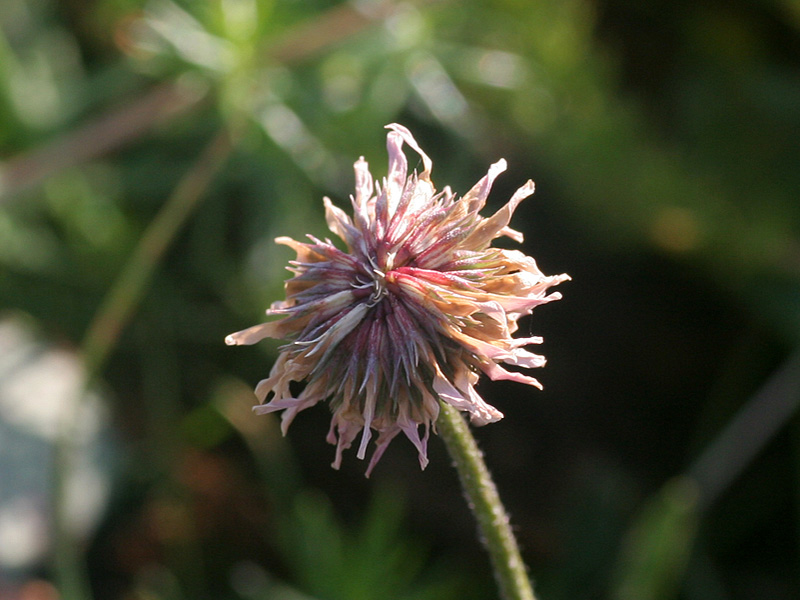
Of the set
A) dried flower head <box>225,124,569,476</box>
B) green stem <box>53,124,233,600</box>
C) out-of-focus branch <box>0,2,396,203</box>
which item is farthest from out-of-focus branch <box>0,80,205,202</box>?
dried flower head <box>225,124,569,476</box>

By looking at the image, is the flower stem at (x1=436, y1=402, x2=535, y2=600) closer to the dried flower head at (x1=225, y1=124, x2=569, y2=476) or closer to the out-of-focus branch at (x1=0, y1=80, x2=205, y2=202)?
the dried flower head at (x1=225, y1=124, x2=569, y2=476)

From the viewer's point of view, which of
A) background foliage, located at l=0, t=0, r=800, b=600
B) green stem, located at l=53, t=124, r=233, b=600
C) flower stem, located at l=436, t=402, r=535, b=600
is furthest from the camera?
background foliage, located at l=0, t=0, r=800, b=600

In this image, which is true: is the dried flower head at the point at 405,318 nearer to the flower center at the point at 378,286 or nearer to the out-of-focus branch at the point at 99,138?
the flower center at the point at 378,286

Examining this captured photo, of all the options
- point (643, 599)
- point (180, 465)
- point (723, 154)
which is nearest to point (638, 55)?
point (723, 154)

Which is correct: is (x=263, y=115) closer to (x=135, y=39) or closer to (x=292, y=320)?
(x=135, y=39)

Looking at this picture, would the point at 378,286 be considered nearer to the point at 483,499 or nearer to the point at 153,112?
the point at 483,499

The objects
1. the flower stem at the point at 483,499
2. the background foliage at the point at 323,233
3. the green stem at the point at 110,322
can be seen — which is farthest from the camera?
the background foliage at the point at 323,233

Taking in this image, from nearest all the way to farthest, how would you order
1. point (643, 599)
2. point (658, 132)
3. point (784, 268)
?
1. point (643, 599)
2. point (784, 268)
3. point (658, 132)

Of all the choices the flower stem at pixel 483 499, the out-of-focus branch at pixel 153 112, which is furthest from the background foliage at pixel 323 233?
the flower stem at pixel 483 499
